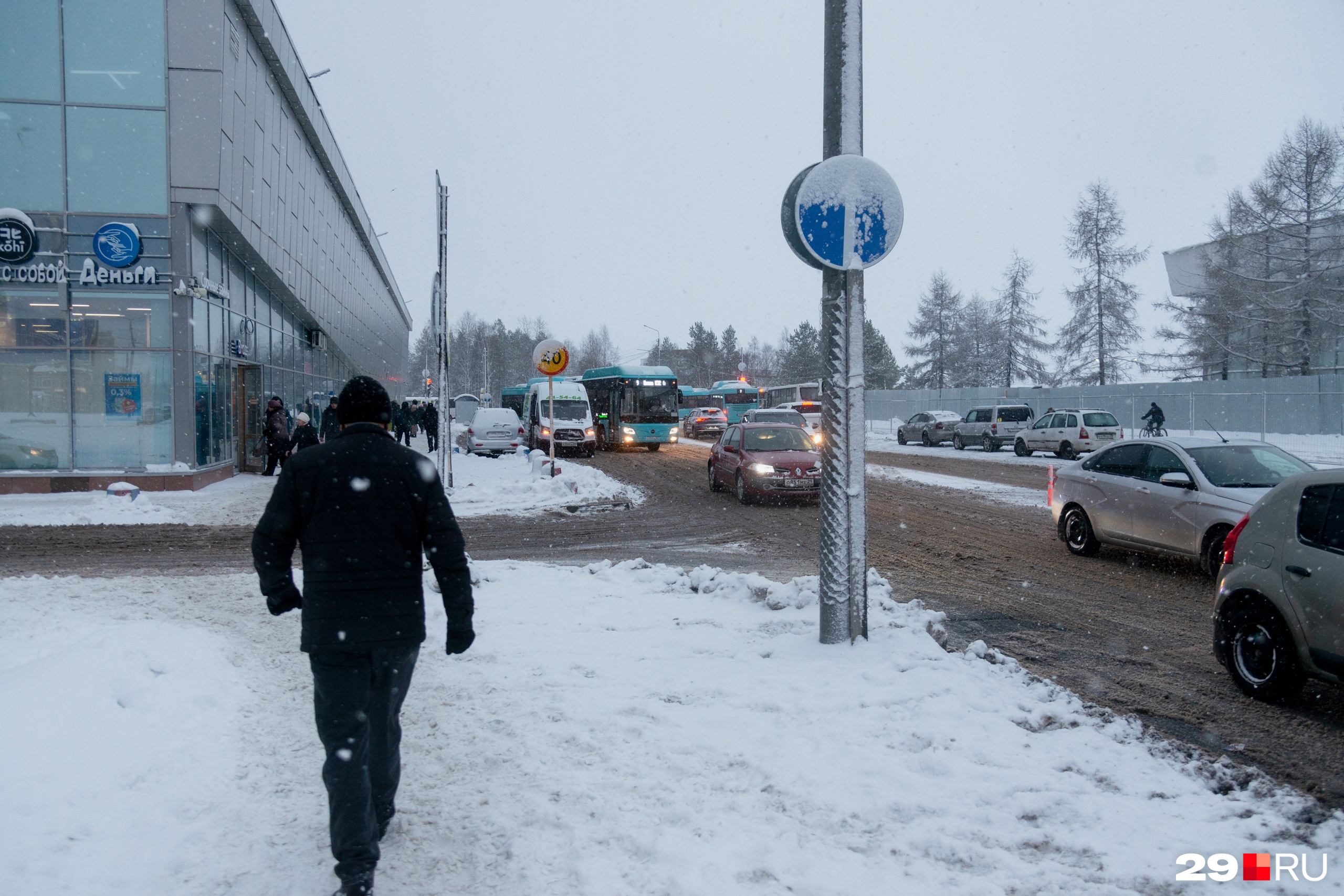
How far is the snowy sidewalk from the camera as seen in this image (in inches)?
131

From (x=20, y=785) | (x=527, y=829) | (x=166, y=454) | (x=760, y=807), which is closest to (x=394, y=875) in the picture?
(x=527, y=829)

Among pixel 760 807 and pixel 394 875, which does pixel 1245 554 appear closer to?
pixel 760 807

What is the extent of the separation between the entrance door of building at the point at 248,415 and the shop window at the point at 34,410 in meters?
4.46

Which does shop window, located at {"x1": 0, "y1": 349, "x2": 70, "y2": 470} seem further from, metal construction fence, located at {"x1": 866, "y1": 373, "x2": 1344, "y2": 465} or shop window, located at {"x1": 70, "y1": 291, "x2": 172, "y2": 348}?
metal construction fence, located at {"x1": 866, "y1": 373, "x2": 1344, "y2": 465}

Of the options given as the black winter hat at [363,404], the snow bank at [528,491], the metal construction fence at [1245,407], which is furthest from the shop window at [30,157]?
the metal construction fence at [1245,407]

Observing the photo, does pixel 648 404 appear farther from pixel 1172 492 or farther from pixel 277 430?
pixel 1172 492

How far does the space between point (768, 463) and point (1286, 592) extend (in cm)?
1140

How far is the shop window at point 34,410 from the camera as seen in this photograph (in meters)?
17.8

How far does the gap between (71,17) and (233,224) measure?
489cm

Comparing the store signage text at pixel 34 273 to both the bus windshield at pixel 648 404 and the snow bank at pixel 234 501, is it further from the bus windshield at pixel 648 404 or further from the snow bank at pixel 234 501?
the bus windshield at pixel 648 404

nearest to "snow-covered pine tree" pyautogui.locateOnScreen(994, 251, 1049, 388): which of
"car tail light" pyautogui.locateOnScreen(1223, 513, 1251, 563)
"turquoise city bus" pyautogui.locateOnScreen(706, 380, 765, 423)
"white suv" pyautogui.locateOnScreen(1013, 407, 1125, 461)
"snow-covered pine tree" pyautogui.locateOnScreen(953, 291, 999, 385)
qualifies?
"snow-covered pine tree" pyautogui.locateOnScreen(953, 291, 999, 385)

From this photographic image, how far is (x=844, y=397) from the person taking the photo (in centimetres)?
593

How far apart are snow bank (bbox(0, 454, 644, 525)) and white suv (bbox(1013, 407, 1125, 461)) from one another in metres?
16.6

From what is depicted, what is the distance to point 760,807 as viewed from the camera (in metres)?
3.80
